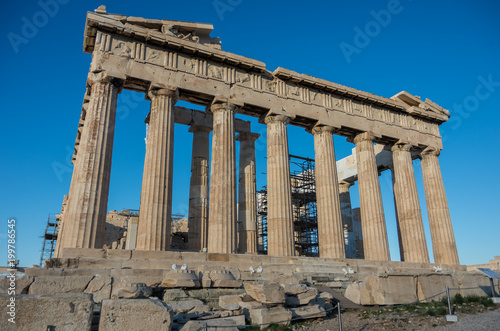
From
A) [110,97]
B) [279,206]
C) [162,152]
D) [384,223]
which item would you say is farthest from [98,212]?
[384,223]

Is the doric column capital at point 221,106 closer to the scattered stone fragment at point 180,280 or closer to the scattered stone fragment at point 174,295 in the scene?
the scattered stone fragment at point 180,280

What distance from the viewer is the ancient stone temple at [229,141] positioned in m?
16.6

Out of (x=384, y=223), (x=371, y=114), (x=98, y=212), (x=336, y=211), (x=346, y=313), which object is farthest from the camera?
(x=371, y=114)

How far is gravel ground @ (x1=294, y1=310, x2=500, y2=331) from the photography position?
8578mm

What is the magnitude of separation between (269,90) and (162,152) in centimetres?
750

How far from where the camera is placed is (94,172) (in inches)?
624

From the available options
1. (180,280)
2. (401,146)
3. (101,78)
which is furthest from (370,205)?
(101,78)

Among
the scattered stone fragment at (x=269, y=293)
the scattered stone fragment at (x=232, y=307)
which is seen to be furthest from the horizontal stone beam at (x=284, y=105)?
the scattered stone fragment at (x=269, y=293)

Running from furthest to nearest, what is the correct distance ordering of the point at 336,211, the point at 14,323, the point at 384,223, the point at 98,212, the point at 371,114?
1. the point at 371,114
2. the point at 384,223
3. the point at 336,211
4. the point at 98,212
5. the point at 14,323

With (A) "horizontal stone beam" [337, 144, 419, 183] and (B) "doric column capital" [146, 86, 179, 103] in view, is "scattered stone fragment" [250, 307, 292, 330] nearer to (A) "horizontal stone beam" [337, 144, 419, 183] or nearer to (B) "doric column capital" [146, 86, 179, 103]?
(B) "doric column capital" [146, 86, 179, 103]

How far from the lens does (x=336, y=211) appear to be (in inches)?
831

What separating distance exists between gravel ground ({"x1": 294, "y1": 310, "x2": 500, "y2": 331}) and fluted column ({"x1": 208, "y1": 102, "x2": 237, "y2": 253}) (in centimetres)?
826

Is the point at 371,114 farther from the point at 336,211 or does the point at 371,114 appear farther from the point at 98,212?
the point at 98,212

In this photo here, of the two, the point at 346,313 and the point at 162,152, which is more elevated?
the point at 162,152
